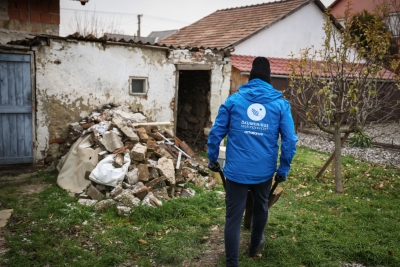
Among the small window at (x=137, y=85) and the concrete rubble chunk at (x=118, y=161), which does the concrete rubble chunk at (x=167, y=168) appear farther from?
the small window at (x=137, y=85)

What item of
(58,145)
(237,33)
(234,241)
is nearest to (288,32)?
(237,33)

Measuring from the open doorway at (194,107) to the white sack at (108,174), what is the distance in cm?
431

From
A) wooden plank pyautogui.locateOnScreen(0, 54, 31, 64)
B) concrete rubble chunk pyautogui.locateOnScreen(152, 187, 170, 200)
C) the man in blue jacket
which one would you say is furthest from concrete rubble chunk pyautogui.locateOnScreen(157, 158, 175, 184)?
wooden plank pyautogui.locateOnScreen(0, 54, 31, 64)

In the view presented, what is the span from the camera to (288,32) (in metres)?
14.6

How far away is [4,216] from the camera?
4.96 m

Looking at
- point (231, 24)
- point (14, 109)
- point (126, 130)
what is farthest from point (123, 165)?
point (231, 24)

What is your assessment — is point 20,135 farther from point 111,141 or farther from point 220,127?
point 220,127

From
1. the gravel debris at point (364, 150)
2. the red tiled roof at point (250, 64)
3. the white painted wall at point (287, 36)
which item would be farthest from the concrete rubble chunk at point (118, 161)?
the white painted wall at point (287, 36)

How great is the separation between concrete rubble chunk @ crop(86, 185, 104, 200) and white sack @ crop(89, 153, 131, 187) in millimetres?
138

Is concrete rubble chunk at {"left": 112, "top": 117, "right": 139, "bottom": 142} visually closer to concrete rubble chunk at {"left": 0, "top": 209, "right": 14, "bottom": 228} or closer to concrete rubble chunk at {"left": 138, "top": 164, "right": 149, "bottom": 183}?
concrete rubble chunk at {"left": 138, "top": 164, "right": 149, "bottom": 183}

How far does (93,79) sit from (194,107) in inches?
145

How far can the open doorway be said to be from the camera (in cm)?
992

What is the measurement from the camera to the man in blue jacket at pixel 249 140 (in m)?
3.36

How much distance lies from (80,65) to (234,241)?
5602mm
